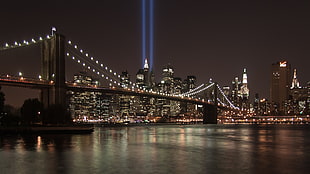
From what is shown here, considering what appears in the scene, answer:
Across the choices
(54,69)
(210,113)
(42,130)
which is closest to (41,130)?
(42,130)

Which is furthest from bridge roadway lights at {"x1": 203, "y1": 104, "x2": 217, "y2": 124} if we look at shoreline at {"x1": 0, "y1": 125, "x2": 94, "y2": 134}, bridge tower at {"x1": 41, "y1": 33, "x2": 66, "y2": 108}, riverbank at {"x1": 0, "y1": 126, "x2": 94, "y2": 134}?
riverbank at {"x1": 0, "y1": 126, "x2": 94, "y2": 134}

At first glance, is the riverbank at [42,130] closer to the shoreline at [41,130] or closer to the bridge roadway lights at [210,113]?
the shoreline at [41,130]

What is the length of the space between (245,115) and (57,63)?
73.6 metres

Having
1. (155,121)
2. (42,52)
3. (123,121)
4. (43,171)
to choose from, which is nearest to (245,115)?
(155,121)

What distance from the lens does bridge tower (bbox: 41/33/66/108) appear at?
47.0 m

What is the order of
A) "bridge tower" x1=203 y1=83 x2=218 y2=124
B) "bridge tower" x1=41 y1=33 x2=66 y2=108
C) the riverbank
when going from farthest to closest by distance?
"bridge tower" x1=203 y1=83 x2=218 y2=124 < "bridge tower" x1=41 y1=33 x2=66 y2=108 < the riverbank

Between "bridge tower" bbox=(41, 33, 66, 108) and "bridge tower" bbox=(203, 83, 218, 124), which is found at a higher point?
"bridge tower" bbox=(41, 33, 66, 108)

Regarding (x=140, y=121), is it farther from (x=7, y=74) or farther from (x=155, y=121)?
(x=7, y=74)

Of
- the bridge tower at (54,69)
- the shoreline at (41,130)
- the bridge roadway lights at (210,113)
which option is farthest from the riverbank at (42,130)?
the bridge roadway lights at (210,113)

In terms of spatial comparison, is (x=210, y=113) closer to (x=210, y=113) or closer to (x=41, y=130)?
(x=210, y=113)

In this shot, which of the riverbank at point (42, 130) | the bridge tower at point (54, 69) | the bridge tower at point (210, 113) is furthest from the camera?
the bridge tower at point (210, 113)

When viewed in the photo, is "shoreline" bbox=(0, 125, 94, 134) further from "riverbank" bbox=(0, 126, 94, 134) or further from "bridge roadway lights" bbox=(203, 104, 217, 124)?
"bridge roadway lights" bbox=(203, 104, 217, 124)

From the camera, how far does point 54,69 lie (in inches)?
1901

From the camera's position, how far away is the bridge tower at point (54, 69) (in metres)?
47.0
